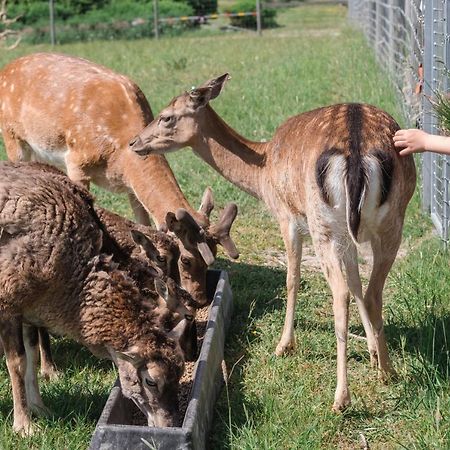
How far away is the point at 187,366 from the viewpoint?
17.7 ft

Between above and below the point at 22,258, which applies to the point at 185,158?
below

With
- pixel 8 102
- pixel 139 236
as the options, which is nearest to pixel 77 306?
pixel 139 236

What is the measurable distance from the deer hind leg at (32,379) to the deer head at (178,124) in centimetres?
175

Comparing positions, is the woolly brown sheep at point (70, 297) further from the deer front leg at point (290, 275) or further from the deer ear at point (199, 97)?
the deer ear at point (199, 97)

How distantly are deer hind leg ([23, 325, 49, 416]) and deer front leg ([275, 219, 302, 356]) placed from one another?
4.96 feet

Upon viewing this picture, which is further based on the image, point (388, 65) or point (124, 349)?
point (388, 65)

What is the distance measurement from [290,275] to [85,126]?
2.35 m

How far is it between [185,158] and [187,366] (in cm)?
496

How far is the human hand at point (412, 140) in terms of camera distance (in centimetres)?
439

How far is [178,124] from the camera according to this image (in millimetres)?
6223

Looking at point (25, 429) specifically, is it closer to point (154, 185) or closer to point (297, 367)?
point (297, 367)

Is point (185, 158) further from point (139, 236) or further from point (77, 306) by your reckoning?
point (77, 306)

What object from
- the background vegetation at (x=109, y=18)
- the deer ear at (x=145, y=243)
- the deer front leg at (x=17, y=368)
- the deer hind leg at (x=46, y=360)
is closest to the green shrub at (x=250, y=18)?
the background vegetation at (x=109, y=18)

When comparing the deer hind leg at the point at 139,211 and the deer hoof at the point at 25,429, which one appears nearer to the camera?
the deer hoof at the point at 25,429
